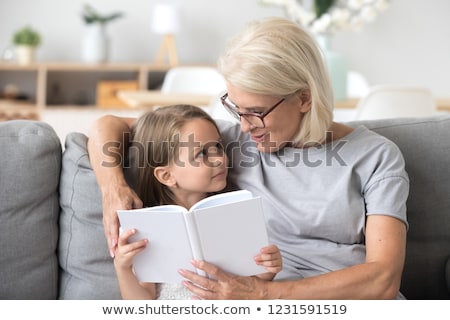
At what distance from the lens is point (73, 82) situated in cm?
600

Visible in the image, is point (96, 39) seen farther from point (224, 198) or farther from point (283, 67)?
point (224, 198)

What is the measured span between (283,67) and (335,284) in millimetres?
528

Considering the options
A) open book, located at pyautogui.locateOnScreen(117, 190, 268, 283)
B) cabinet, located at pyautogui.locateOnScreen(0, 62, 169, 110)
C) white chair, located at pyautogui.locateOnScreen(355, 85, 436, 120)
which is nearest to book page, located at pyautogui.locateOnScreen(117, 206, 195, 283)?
open book, located at pyautogui.locateOnScreen(117, 190, 268, 283)

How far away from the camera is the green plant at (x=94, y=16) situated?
566 cm

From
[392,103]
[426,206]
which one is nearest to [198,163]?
[426,206]

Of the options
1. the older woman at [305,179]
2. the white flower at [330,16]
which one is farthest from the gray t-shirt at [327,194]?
the white flower at [330,16]

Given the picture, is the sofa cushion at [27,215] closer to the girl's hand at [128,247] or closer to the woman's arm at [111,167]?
the woman's arm at [111,167]

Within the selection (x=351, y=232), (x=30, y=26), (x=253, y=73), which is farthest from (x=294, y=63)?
(x=30, y=26)

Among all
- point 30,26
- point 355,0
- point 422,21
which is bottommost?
point 30,26

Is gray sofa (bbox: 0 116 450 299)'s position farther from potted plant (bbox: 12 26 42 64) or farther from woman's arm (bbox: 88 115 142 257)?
potted plant (bbox: 12 26 42 64)

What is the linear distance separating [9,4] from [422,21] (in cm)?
345

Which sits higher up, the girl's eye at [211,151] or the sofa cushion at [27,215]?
the girl's eye at [211,151]

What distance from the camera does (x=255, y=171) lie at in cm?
186
